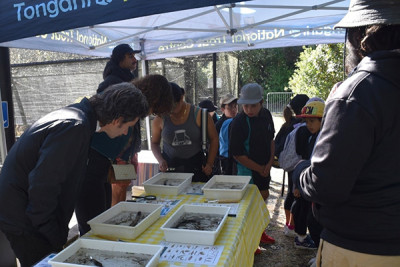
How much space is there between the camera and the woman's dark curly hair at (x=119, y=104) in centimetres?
151

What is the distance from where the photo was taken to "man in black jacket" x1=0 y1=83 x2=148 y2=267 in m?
1.33

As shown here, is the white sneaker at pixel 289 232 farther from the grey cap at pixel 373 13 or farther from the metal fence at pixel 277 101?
the metal fence at pixel 277 101

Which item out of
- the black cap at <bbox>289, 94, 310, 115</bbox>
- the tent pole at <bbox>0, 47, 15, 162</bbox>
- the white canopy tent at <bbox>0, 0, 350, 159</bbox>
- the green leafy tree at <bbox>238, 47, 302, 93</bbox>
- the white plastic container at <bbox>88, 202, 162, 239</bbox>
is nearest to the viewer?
the white plastic container at <bbox>88, 202, 162, 239</bbox>

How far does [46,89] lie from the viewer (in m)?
4.44

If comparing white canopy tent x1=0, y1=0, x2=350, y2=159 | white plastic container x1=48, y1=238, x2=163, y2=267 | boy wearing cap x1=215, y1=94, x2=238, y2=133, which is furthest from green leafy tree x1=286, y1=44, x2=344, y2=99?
white plastic container x1=48, y1=238, x2=163, y2=267

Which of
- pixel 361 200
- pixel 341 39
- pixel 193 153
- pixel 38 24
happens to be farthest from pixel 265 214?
pixel 341 39

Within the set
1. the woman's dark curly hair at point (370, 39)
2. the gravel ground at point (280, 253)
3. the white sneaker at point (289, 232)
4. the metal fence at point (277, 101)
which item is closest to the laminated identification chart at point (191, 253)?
the woman's dark curly hair at point (370, 39)

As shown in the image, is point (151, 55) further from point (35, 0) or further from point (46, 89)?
point (35, 0)

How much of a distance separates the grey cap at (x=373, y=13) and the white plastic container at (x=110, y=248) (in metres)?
1.07

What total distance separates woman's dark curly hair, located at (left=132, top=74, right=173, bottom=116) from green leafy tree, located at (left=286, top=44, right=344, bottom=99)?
772cm

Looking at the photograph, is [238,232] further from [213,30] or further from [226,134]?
[213,30]

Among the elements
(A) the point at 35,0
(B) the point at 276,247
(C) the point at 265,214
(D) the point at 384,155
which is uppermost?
(A) the point at 35,0

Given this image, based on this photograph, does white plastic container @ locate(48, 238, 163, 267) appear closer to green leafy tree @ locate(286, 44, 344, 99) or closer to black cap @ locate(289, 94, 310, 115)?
black cap @ locate(289, 94, 310, 115)

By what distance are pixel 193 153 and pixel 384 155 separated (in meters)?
1.75
